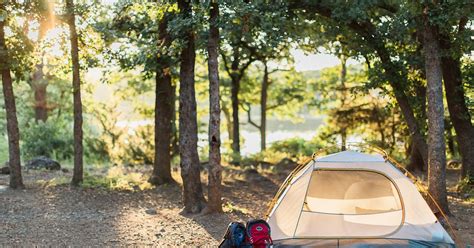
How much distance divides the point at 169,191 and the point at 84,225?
4173mm

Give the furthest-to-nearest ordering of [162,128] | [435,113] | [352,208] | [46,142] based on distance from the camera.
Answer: [46,142] < [162,128] < [435,113] < [352,208]

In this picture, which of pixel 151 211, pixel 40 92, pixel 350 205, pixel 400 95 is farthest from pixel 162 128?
pixel 40 92

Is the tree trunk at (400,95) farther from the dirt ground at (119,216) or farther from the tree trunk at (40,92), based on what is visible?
the tree trunk at (40,92)

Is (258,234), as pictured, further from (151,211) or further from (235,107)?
(235,107)

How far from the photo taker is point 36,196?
42.4 feet

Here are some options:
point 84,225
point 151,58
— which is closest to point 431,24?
point 151,58

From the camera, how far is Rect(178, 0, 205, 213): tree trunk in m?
11.0

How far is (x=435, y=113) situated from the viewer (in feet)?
32.6

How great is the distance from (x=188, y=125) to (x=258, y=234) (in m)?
4.89

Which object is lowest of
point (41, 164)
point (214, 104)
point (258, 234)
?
point (41, 164)

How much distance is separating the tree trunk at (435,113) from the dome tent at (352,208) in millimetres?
1846

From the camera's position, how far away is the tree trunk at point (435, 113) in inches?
391

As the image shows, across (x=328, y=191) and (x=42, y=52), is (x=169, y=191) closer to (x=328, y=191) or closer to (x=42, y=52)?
(x=42, y=52)

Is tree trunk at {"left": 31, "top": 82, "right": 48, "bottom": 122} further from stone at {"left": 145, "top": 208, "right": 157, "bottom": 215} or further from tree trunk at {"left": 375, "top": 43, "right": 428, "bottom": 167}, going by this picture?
tree trunk at {"left": 375, "top": 43, "right": 428, "bottom": 167}
